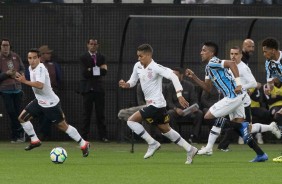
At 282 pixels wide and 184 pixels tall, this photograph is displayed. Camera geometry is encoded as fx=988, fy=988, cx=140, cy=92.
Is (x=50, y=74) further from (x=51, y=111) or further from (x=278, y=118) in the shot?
(x=278, y=118)

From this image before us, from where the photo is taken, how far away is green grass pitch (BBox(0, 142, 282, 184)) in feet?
45.0

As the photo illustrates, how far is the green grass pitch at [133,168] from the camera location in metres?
13.7

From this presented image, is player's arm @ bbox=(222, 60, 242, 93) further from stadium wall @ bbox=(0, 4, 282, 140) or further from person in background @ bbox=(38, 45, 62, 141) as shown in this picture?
person in background @ bbox=(38, 45, 62, 141)

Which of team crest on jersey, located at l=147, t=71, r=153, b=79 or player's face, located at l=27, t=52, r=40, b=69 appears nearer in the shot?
team crest on jersey, located at l=147, t=71, r=153, b=79

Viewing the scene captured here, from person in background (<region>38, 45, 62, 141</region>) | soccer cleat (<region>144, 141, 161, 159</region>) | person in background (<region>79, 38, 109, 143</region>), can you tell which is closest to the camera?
soccer cleat (<region>144, 141, 161, 159</region>)

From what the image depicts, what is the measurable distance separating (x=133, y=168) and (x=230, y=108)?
3099 millimetres

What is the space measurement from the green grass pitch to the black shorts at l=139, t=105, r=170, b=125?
75 cm

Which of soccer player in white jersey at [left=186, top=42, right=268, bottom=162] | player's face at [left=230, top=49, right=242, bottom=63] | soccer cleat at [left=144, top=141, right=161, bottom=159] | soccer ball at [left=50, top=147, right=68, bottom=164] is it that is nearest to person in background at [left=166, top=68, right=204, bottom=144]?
player's face at [left=230, top=49, right=242, bottom=63]

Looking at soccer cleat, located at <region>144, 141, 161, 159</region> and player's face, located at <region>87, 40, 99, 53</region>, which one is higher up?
player's face, located at <region>87, 40, 99, 53</region>

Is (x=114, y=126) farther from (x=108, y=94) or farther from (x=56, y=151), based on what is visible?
(x=56, y=151)

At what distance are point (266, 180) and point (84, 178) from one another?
101 inches

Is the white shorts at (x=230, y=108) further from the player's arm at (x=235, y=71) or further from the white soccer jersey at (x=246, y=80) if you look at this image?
the white soccer jersey at (x=246, y=80)

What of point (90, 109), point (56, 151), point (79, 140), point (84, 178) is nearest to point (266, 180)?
point (84, 178)

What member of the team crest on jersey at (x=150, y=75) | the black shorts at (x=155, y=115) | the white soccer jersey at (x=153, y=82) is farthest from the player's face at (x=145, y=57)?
the black shorts at (x=155, y=115)
